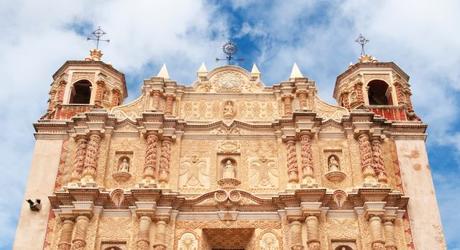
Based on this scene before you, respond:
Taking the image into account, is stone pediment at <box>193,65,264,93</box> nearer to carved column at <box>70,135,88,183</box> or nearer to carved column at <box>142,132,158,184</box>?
carved column at <box>142,132,158,184</box>

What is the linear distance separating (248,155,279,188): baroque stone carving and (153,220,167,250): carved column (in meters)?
2.54

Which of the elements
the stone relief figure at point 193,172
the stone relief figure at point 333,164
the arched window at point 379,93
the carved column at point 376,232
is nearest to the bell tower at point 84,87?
the stone relief figure at point 193,172

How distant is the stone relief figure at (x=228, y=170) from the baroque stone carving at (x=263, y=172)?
18.3 inches

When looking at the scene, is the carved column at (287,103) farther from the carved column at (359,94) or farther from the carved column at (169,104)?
the carved column at (169,104)

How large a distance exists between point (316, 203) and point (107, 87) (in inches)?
288

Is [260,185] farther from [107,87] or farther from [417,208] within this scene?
[107,87]

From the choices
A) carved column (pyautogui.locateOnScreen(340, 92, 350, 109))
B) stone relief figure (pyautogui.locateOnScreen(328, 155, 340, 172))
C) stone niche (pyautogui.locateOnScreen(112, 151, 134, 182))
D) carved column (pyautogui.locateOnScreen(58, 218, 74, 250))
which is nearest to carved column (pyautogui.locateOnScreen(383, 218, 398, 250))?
stone relief figure (pyautogui.locateOnScreen(328, 155, 340, 172))

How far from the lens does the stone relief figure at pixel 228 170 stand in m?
16.8

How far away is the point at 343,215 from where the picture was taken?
1608 cm

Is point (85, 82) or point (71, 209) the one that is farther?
point (85, 82)

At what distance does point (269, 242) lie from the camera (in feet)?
51.7

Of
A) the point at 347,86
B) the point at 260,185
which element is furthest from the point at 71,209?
the point at 347,86

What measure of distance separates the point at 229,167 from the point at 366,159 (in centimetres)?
349

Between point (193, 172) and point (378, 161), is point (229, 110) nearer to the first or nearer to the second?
point (193, 172)
